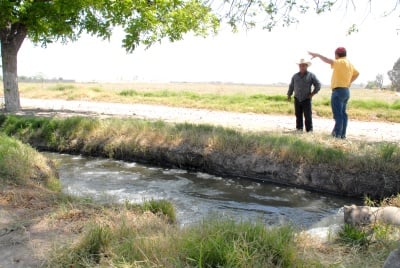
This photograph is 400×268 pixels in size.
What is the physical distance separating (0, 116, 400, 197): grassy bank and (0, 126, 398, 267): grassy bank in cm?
346

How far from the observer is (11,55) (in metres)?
15.8

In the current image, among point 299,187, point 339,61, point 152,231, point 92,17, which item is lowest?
point 299,187

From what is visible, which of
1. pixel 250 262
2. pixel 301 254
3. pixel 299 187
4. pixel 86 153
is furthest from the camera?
pixel 86 153

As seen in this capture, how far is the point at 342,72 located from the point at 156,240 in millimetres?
7181

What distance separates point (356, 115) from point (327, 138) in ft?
26.0

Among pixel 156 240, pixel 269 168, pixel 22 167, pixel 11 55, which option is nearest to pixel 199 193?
pixel 269 168

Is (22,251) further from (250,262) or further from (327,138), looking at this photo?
(327,138)

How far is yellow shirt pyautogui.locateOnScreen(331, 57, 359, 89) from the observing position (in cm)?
973

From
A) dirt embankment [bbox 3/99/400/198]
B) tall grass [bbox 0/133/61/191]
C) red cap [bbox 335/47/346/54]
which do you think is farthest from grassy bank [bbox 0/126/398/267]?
red cap [bbox 335/47/346/54]

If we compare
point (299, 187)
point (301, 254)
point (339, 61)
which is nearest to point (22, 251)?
point (301, 254)

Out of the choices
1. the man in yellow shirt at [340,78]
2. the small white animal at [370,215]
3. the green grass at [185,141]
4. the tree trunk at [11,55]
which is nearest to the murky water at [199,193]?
the green grass at [185,141]

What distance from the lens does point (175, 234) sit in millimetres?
4156

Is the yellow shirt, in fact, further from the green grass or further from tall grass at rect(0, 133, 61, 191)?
tall grass at rect(0, 133, 61, 191)

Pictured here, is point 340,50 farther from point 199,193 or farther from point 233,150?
point 199,193
